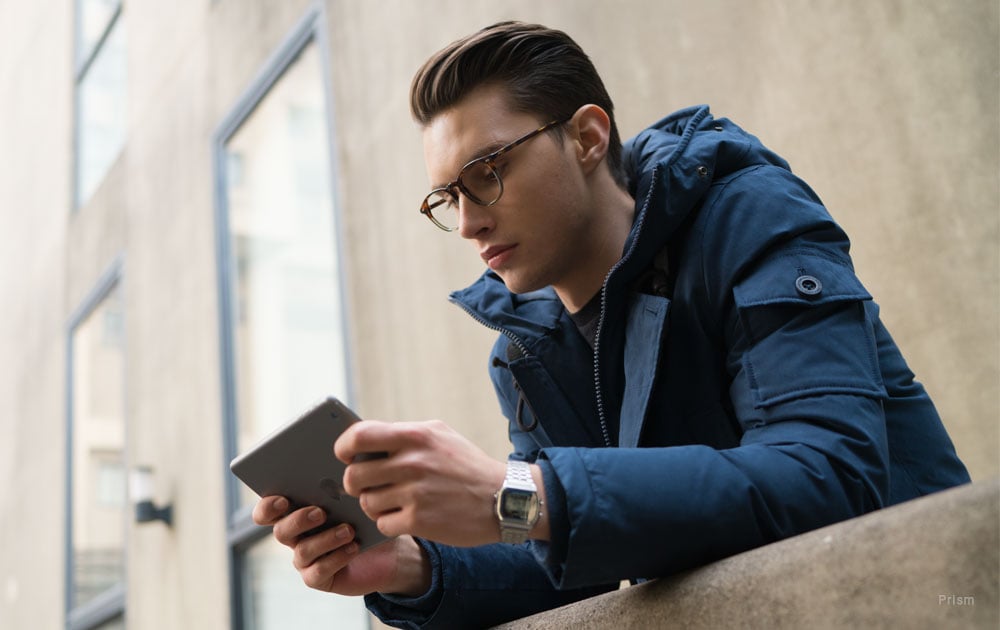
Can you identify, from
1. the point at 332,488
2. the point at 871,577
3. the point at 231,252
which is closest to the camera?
the point at 871,577

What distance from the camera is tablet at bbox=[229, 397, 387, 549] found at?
1.46 meters

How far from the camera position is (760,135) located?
3225mm

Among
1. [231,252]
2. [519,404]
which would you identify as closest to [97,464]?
[231,252]

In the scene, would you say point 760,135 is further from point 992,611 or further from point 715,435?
point 992,611

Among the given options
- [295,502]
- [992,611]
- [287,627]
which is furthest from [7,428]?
[992,611]

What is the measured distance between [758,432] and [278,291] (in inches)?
209

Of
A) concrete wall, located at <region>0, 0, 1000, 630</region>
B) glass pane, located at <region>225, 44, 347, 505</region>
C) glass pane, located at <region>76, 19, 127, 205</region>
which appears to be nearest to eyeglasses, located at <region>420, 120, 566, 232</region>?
concrete wall, located at <region>0, 0, 1000, 630</region>

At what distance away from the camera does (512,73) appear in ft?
6.95

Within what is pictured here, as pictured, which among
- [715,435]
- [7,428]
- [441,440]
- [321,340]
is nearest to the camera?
[441,440]

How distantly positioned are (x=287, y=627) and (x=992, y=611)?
5576 mm

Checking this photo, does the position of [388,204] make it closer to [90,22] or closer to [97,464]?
[97,464]

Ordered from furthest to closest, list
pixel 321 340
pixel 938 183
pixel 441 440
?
pixel 321 340 < pixel 938 183 < pixel 441 440

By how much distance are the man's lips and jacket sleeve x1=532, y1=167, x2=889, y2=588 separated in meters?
0.42

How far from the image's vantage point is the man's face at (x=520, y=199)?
2031 millimetres
